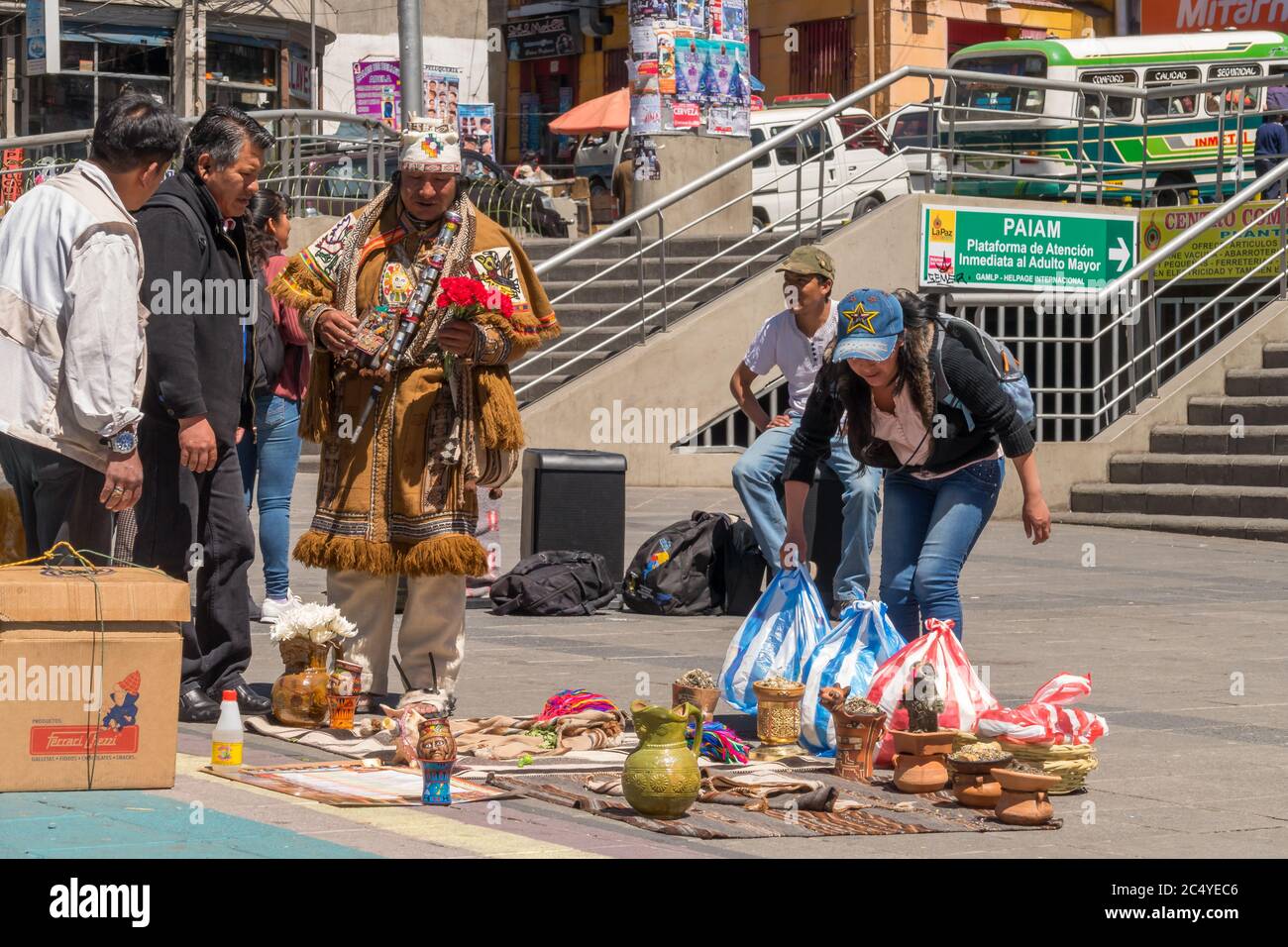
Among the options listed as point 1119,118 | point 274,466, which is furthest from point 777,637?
point 1119,118

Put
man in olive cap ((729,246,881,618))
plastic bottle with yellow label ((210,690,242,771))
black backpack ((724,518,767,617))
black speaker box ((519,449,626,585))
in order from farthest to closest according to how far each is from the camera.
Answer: black speaker box ((519,449,626,585))
black backpack ((724,518,767,617))
man in olive cap ((729,246,881,618))
plastic bottle with yellow label ((210,690,242,771))

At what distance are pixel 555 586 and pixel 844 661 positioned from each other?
397cm

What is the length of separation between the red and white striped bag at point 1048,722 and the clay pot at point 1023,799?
28 centimetres

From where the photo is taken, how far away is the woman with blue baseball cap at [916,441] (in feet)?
23.0

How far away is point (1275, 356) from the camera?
58.0ft

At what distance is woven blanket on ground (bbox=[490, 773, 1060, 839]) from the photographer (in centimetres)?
569

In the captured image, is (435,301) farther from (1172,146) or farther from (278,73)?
(278,73)

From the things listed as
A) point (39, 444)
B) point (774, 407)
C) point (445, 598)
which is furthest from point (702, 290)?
point (39, 444)

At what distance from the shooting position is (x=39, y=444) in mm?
6098

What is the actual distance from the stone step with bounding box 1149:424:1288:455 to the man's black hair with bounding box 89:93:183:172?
11808mm

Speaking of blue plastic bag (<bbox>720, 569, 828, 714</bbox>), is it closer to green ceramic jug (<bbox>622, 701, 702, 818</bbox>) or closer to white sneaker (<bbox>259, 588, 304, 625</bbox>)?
green ceramic jug (<bbox>622, 701, 702, 818</bbox>)

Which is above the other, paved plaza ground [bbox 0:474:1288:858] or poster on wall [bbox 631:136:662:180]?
poster on wall [bbox 631:136:662:180]

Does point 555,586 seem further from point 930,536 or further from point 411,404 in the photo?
point 930,536

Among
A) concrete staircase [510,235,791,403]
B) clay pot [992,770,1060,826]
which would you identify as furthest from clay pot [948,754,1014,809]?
concrete staircase [510,235,791,403]
